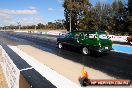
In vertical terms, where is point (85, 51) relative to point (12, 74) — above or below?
below

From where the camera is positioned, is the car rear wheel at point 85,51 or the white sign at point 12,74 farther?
the car rear wheel at point 85,51

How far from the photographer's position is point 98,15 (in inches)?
2790

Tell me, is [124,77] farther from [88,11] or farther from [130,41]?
[88,11]

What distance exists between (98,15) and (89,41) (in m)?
52.8

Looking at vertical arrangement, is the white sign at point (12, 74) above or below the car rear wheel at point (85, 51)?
above

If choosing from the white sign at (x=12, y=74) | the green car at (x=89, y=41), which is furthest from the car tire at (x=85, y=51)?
the white sign at (x=12, y=74)

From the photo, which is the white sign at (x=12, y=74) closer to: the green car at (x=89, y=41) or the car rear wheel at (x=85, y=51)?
the green car at (x=89, y=41)

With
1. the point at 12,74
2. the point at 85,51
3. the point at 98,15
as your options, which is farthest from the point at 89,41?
the point at 98,15

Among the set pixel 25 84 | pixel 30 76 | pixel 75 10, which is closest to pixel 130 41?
pixel 30 76

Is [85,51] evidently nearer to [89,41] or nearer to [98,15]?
[89,41]

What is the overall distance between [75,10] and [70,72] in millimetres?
63369

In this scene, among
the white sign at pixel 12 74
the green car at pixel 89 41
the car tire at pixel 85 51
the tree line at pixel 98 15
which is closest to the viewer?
Result: the white sign at pixel 12 74

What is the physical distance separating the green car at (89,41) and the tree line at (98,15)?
42962mm

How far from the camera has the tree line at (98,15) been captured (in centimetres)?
6575
